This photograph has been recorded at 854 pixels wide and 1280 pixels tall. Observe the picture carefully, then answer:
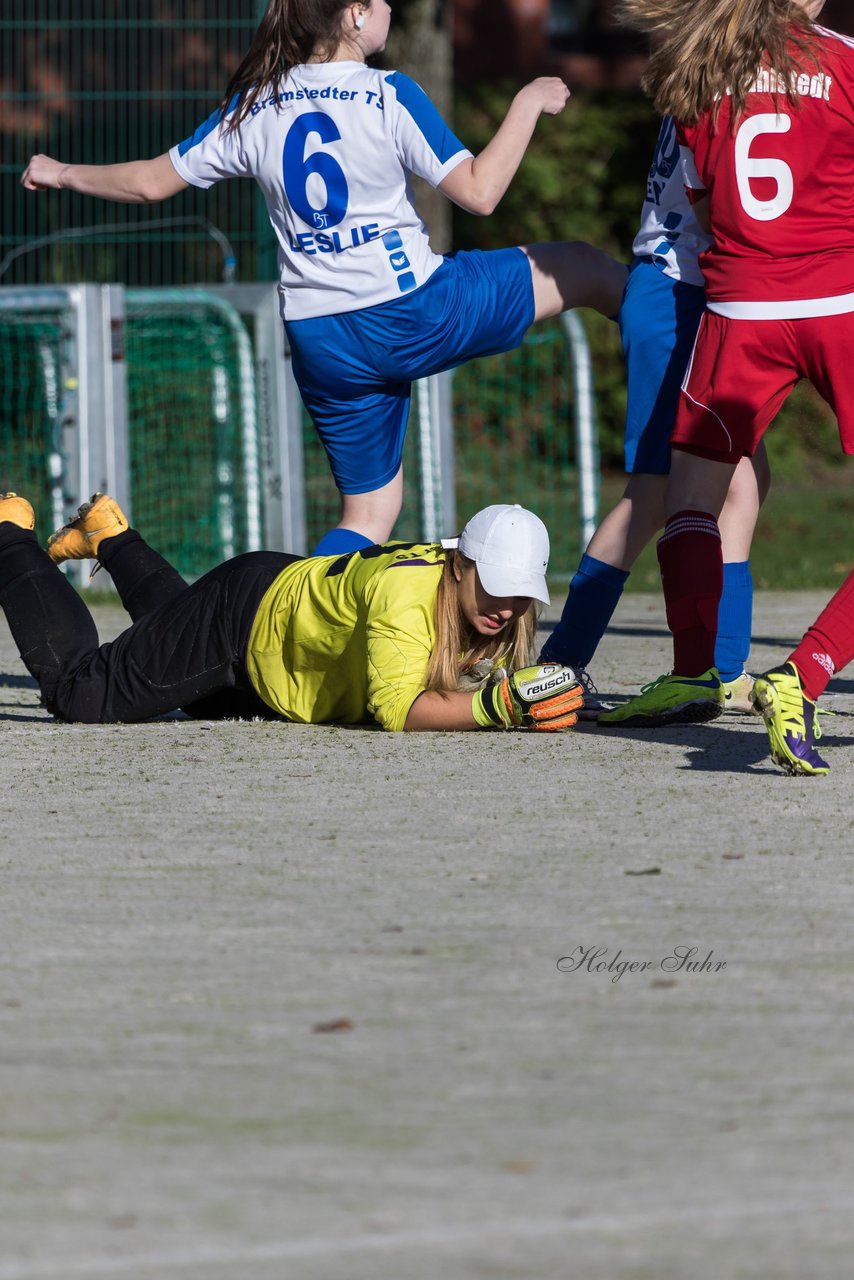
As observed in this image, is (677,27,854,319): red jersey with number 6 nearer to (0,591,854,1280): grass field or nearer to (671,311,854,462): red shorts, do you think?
(671,311,854,462): red shorts

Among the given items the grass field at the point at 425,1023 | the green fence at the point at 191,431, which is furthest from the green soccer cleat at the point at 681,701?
the green fence at the point at 191,431

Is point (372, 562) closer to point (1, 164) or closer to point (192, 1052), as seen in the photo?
point (192, 1052)

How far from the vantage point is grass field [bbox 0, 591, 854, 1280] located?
238 cm

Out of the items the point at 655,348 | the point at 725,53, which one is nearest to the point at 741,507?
the point at 655,348

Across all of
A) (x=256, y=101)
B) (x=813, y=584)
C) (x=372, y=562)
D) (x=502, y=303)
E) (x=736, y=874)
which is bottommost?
(x=813, y=584)

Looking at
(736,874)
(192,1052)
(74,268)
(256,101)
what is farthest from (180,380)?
(192,1052)

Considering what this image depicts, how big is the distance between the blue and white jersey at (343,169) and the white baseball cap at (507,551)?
1.00m

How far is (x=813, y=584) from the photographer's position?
10.8m

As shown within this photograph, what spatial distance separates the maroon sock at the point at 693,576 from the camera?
533 cm

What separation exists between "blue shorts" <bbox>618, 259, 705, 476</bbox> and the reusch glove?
0.80m

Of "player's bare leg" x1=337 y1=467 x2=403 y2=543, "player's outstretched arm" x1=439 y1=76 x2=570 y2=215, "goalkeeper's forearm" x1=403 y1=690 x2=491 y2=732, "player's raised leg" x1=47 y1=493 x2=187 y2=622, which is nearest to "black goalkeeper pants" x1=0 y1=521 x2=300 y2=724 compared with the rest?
"player's raised leg" x1=47 y1=493 x2=187 y2=622

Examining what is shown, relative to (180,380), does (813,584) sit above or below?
below

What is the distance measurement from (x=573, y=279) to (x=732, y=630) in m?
1.17

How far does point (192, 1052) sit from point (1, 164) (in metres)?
11.3
